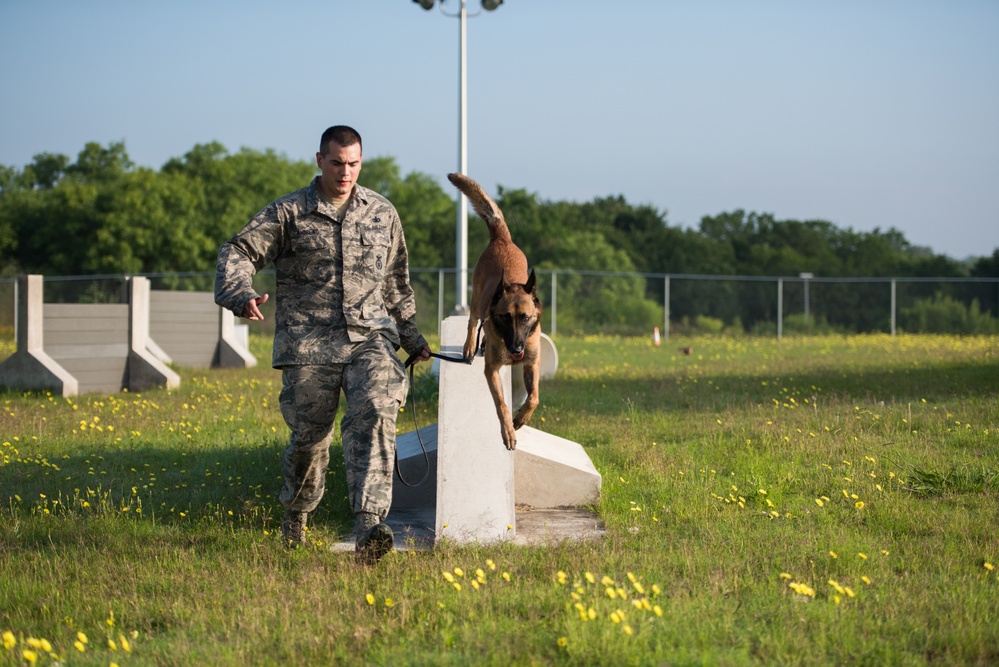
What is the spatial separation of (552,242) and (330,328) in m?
38.3

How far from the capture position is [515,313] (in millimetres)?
4863

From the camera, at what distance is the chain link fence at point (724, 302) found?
1177 inches

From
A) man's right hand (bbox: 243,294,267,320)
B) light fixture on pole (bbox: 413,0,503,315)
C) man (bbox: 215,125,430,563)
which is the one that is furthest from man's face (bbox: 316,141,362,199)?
light fixture on pole (bbox: 413,0,503,315)

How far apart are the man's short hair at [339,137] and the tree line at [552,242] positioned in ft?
77.3

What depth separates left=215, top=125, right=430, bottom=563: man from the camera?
5.42 metres

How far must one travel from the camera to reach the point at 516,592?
4.73 metres

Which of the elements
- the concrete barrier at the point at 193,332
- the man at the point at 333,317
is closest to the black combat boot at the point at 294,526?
the man at the point at 333,317

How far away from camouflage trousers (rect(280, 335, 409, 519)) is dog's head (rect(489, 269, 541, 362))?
34.2 inches

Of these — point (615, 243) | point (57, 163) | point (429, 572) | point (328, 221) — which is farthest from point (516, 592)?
point (57, 163)

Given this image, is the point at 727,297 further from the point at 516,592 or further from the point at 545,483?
the point at 516,592

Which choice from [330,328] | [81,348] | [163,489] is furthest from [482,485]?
[81,348]

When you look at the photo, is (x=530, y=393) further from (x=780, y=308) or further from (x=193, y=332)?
(x=780, y=308)

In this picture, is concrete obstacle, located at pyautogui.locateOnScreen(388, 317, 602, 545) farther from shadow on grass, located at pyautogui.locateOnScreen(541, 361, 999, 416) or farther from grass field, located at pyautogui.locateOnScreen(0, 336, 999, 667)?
shadow on grass, located at pyautogui.locateOnScreen(541, 361, 999, 416)

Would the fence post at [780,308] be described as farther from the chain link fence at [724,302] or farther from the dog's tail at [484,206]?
the dog's tail at [484,206]
